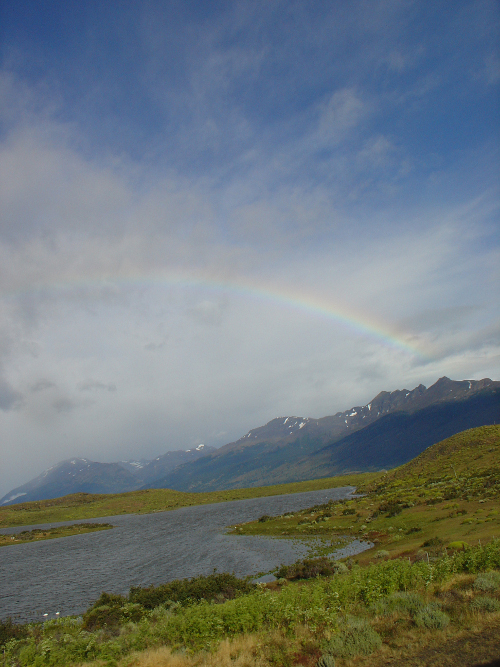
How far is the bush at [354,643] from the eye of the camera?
14.4 m

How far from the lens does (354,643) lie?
14.8 m

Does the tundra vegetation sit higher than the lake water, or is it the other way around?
the tundra vegetation

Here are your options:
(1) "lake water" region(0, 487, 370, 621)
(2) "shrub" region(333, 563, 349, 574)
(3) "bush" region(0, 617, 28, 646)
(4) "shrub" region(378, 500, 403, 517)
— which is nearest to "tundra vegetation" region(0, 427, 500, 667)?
(3) "bush" region(0, 617, 28, 646)

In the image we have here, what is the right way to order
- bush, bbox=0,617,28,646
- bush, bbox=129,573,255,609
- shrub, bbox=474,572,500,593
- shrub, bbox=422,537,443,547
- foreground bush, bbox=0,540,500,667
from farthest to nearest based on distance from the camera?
1. shrub, bbox=422,537,443,547
2. bush, bbox=129,573,255,609
3. bush, bbox=0,617,28,646
4. shrub, bbox=474,572,500,593
5. foreground bush, bbox=0,540,500,667

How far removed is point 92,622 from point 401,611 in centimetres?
2520

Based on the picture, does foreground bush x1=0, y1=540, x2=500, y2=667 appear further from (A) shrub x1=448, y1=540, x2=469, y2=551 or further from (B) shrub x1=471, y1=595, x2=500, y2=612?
(A) shrub x1=448, y1=540, x2=469, y2=551

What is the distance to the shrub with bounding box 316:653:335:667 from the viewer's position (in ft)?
44.8

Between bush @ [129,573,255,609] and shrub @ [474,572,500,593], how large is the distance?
64.5 ft

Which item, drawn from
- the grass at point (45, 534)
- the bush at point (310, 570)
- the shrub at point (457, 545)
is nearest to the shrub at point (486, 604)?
the shrub at point (457, 545)

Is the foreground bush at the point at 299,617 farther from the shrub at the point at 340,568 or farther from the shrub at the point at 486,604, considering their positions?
the shrub at the point at 340,568

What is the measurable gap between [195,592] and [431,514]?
3988 cm

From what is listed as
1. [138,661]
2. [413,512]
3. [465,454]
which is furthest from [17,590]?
[465,454]

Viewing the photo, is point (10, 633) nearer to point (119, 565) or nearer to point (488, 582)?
point (488, 582)

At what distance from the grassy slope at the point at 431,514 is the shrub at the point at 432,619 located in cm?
2063
